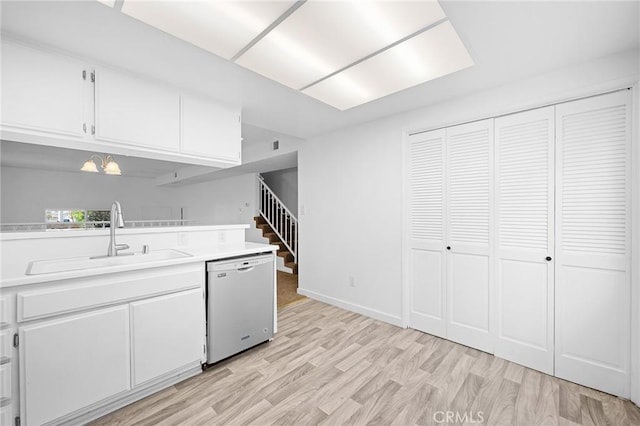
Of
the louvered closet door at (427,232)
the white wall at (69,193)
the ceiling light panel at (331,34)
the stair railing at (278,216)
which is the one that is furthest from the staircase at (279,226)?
the white wall at (69,193)

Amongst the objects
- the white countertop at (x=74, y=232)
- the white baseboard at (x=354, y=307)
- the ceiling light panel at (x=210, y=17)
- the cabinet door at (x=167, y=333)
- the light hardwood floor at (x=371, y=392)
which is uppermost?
the ceiling light panel at (x=210, y=17)

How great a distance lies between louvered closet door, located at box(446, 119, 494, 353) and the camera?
2.34 metres

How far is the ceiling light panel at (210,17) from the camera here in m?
1.33

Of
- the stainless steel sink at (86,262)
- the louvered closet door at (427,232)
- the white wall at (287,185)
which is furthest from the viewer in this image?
the white wall at (287,185)

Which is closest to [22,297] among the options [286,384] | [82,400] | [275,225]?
[82,400]

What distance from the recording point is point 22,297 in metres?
1.36

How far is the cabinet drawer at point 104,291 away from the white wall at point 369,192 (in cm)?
187

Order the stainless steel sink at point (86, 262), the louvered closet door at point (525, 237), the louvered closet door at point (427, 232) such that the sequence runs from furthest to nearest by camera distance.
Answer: the louvered closet door at point (427, 232) < the louvered closet door at point (525, 237) < the stainless steel sink at point (86, 262)

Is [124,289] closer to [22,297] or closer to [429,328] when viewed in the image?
[22,297]

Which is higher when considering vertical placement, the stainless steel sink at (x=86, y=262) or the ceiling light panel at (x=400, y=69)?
the ceiling light panel at (x=400, y=69)

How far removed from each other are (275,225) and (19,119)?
4786 mm

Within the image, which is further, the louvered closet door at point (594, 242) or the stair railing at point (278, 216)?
the stair railing at point (278, 216)

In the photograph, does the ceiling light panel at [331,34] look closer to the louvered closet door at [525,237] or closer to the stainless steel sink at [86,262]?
the louvered closet door at [525,237]

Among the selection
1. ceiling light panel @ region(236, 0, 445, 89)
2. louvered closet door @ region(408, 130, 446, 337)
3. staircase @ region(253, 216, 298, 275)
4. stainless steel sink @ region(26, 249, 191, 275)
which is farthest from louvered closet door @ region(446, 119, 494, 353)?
staircase @ region(253, 216, 298, 275)
